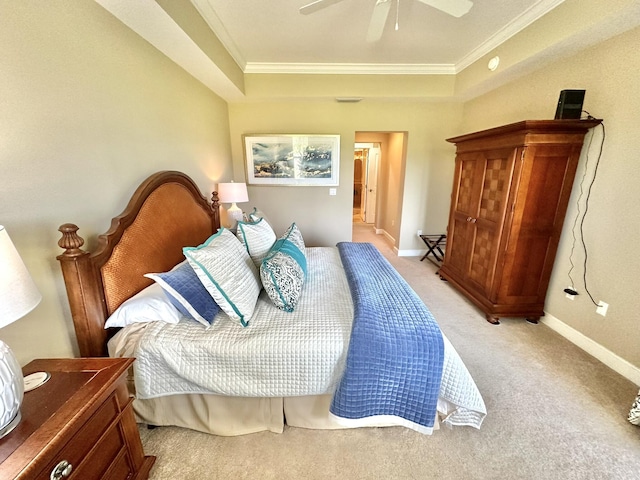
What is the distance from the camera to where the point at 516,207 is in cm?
228

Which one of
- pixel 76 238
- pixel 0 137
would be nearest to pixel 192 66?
pixel 0 137

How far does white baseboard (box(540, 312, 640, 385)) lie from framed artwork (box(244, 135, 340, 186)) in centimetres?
298

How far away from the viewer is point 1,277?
0.72 m

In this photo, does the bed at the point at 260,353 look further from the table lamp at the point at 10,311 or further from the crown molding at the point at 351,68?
the crown molding at the point at 351,68

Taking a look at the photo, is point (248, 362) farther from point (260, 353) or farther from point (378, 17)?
point (378, 17)

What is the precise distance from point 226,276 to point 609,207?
2797 mm

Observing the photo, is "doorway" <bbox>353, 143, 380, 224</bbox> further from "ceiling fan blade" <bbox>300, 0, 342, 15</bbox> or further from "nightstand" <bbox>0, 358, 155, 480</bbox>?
"nightstand" <bbox>0, 358, 155, 480</bbox>

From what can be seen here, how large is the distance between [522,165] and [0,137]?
312 centimetres

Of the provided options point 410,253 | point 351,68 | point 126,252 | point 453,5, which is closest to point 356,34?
point 351,68

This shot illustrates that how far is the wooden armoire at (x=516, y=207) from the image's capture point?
2.15 metres

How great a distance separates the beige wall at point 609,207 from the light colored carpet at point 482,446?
16.5 inches

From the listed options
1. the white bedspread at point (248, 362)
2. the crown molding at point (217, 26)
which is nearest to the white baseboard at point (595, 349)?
the white bedspread at point (248, 362)

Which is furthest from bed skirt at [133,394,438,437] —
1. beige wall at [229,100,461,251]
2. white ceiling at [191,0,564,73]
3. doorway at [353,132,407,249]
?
doorway at [353,132,407,249]

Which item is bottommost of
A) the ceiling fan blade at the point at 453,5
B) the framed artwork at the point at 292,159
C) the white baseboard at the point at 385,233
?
the white baseboard at the point at 385,233
